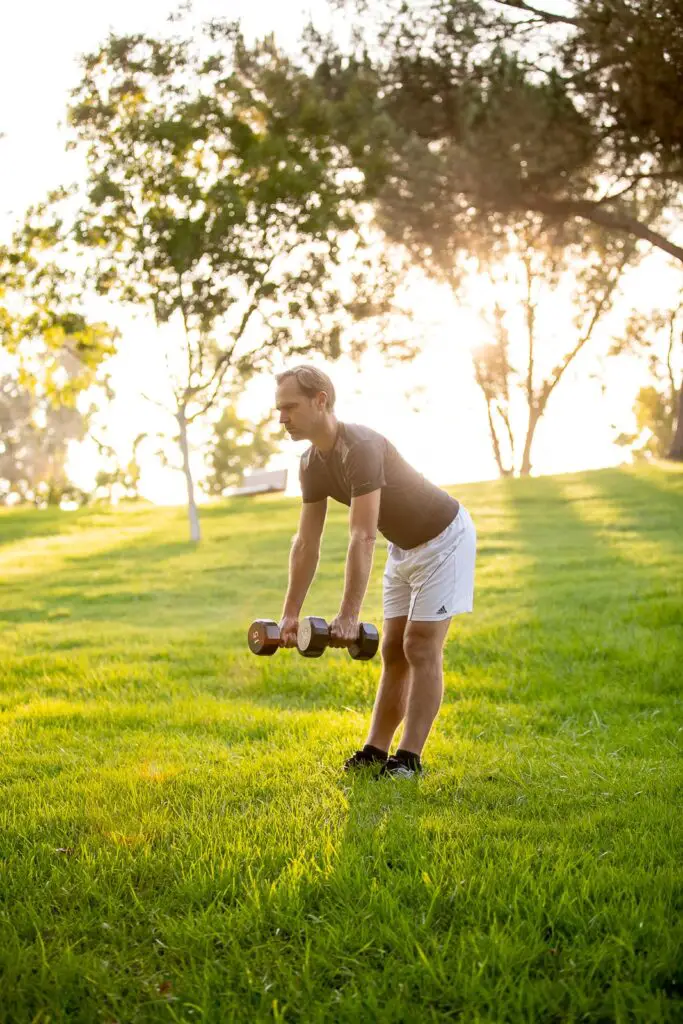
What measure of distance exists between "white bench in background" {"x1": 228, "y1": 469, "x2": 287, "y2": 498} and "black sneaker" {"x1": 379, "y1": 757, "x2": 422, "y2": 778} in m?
29.7

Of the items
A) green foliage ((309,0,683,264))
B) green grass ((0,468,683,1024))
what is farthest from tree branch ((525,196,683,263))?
green grass ((0,468,683,1024))

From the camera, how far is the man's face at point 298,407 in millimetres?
5164

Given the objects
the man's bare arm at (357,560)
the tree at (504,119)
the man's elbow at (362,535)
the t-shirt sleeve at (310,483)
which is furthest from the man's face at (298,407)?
the tree at (504,119)

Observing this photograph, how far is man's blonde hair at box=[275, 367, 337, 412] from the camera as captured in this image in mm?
5160

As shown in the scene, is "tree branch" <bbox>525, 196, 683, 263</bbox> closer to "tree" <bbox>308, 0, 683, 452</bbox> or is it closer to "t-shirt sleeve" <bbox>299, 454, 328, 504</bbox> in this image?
"tree" <bbox>308, 0, 683, 452</bbox>

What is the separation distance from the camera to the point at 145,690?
8273mm

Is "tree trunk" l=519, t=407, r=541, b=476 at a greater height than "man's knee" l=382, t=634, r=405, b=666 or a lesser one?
greater

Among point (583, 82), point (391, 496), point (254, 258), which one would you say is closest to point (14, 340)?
point (254, 258)

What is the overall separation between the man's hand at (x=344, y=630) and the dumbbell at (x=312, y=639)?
0.03 metres

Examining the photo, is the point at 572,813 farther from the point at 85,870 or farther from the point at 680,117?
the point at 680,117

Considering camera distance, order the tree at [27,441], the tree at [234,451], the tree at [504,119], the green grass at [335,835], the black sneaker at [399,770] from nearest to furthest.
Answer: the green grass at [335,835], the black sneaker at [399,770], the tree at [504,119], the tree at [234,451], the tree at [27,441]

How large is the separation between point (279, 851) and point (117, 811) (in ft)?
3.20

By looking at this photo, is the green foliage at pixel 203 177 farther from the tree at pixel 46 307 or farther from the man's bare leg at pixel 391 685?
the man's bare leg at pixel 391 685

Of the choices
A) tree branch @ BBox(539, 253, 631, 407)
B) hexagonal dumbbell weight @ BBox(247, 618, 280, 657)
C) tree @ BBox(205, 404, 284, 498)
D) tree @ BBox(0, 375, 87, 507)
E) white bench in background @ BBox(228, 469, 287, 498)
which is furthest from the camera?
tree @ BBox(0, 375, 87, 507)
